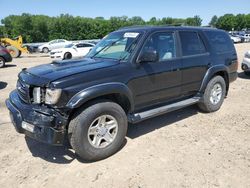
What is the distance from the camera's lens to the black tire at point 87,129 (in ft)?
12.6

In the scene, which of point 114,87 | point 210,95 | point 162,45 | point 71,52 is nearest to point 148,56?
point 162,45

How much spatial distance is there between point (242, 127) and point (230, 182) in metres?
2.12

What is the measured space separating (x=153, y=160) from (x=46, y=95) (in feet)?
5.96

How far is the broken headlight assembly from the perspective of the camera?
371cm

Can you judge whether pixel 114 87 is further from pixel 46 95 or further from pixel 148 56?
pixel 46 95

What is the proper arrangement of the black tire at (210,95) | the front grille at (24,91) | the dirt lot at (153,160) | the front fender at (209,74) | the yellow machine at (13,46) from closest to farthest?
1. the dirt lot at (153,160)
2. the front grille at (24,91)
3. the front fender at (209,74)
4. the black tire at (210,95)
5. the yellow machine at (13,46)

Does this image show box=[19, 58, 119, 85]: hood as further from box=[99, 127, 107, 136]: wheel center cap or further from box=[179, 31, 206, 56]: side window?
box=[179, 31, 206, 56]: side window

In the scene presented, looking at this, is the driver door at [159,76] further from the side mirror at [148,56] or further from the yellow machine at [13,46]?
the yellow machine at [13,46]

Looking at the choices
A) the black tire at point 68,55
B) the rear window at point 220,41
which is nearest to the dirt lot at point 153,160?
the rear window at point 220,41

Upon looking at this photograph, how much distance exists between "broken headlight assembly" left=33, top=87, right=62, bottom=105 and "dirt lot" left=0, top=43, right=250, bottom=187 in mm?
988

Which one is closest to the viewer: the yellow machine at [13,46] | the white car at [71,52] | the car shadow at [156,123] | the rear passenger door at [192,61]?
the car shadow at [156,123]

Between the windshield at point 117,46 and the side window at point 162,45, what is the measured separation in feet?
0.82

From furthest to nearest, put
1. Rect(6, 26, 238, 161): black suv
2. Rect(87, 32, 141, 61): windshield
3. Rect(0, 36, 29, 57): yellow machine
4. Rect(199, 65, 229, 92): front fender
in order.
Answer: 1. Rect(0, 36, 29, 57): yellow machine
2. Rect(199, 65, 229, 92): front fender
3. Rect(87, 32, 141, 61): windshield
4. Rect(6, 26, 238, 161): black suv

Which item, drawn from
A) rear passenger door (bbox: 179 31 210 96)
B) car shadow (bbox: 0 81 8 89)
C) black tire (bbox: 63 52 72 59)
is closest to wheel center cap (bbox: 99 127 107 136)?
rear passenger door (bbox: 179 31 210 96)
